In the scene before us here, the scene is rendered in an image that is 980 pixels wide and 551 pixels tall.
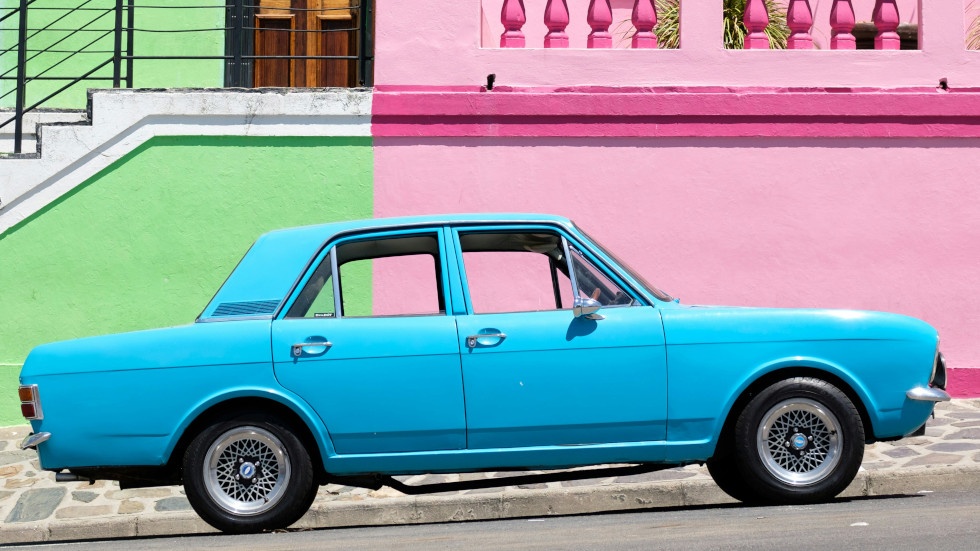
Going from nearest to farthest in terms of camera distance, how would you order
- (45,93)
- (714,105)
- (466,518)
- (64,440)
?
(64,440)
(466,518)
(714,105)
(45,93)

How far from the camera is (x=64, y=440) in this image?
6344mm

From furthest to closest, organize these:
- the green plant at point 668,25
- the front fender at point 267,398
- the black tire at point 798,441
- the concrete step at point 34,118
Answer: the concrete step at point 34,118 < the green plant at point 668,25 < the black tire at point 798,441 < the front fender at point 267,398

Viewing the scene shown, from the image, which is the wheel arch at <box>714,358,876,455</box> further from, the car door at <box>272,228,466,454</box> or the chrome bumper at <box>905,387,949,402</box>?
the car door at <box>272,228,466,454</box>

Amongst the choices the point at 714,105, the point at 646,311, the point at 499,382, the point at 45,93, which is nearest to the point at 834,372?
the point at 646,311

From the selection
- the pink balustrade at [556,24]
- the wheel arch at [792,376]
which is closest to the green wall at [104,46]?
the pink balustrade at [556,24]

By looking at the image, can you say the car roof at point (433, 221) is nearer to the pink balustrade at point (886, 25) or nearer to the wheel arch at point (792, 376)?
the wheel arch at point (792, 376)

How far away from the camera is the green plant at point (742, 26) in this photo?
12.2 metres

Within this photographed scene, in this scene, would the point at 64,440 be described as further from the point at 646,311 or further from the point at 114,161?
the point at 114,161

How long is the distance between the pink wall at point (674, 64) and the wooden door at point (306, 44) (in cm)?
343

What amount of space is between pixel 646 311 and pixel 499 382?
A: 844 millimetres

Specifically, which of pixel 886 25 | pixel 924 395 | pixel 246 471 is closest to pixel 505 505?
pixel 246 471

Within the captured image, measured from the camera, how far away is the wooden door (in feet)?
49.1

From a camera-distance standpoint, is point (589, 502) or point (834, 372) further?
point (589, 502)

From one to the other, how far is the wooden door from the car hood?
358 inches
